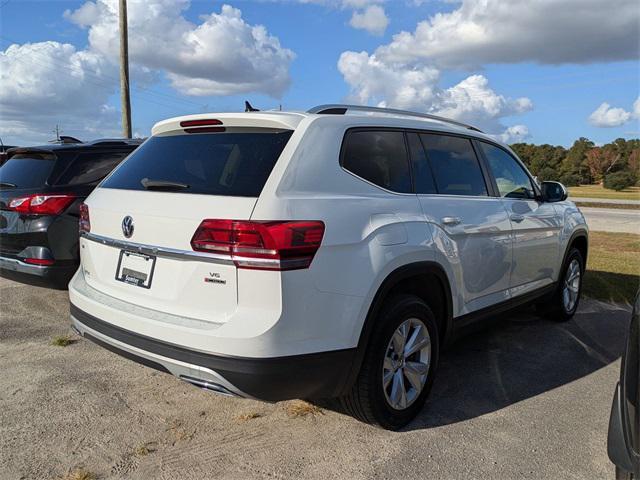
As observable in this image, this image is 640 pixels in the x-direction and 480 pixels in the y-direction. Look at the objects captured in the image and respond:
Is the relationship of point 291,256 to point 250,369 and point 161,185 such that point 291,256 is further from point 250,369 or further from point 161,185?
point 161,185

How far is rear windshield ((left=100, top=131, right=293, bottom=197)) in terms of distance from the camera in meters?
2.79

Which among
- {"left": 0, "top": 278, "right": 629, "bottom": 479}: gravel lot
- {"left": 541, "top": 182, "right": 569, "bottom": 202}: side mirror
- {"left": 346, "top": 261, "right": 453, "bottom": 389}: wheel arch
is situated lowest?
{"left": 0, "top": 278, "right": 629, "bottom": 479}: gravel lot

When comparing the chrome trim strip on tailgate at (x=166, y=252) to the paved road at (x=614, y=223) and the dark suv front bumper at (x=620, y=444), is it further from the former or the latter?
the paved road at (x=614, y=223)

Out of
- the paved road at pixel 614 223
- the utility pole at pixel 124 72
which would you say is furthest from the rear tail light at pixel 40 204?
the paved road at pixel 614 223

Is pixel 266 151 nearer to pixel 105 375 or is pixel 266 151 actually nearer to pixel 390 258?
pixel 390 258

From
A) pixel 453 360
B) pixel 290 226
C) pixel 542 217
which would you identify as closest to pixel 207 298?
pixel 290 226

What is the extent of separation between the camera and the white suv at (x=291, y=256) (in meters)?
2.59

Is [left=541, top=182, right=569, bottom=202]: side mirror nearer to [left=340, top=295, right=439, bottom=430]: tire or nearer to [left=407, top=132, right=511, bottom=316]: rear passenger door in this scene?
[left=407, top=132, right=511, bottom=316]: rear passenger door

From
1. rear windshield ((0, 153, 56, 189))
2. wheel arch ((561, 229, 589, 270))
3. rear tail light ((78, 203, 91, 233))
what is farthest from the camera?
wheel arch ((561, 229, 589, 270))

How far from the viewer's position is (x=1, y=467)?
2.82 meters

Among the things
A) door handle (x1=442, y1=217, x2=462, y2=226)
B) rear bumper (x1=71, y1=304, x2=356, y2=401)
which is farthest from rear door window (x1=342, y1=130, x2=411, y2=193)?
rear bumper (x1=71, y1=304, x2=356, y2=401)

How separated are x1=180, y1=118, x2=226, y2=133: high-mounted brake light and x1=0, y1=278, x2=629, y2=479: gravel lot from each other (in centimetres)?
175

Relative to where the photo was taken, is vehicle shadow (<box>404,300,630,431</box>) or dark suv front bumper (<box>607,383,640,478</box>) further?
vehicle shadow (<box>404,300,630,431</box>)

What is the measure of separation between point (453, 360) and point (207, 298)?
259cm
